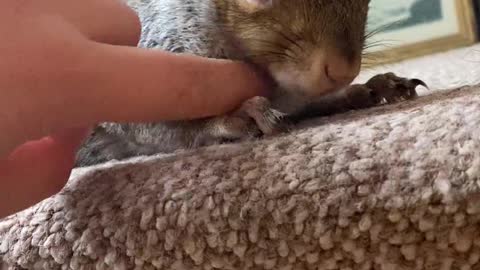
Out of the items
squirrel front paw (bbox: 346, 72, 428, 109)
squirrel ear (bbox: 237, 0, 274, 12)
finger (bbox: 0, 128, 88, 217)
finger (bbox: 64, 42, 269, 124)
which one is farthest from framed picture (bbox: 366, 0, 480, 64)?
finger (bbox: 0, 128, 88, 217)

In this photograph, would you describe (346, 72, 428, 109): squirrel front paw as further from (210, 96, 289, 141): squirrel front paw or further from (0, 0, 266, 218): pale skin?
(0, 0, 266, 218): pale skin

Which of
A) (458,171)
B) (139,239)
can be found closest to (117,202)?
(139,239)

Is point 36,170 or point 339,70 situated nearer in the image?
point 36,170

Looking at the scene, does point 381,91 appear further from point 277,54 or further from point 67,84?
point 67,84

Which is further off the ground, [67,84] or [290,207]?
[67,84]

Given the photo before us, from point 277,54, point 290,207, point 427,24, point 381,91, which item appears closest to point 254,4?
point 277,54

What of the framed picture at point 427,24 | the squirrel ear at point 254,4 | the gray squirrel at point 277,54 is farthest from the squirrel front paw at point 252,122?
the framed picture at point 427,24
